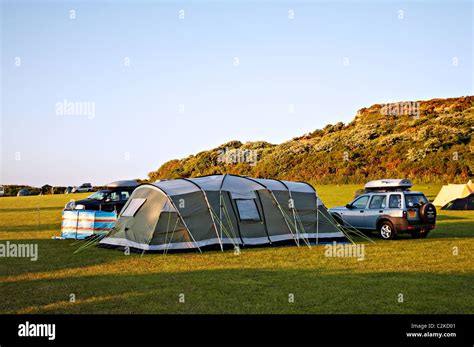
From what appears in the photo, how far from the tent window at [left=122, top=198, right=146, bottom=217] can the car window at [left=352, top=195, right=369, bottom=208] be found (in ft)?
25.1

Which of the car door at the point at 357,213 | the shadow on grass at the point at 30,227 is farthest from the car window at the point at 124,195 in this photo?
the car door at the point at 357,213

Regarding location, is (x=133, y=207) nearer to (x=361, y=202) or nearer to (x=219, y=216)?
(x=219, y=216)

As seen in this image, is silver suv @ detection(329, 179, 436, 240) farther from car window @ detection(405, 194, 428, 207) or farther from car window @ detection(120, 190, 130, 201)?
Answer: car window @ detection(120, 190, 130, 201)

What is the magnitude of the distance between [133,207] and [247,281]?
20.3 ft

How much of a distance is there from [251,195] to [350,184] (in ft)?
107

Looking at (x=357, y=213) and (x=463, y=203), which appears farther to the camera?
(x=463, y=203)

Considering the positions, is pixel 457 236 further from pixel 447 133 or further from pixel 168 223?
pixel 447 133

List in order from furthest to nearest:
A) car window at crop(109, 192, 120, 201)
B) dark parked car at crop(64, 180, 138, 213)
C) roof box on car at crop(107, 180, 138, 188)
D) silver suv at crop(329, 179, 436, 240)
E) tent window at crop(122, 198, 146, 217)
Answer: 1. roof box on car at crop(107, 180, 138, 188)
2. car window at crop(109, 192, 120, 201)
3. dark parked car at crop(64, 180, 138, 213)
4. silver suv at crop(329, 179, 436, 240)
5. tent window at crop(122, 198, 146, 217)

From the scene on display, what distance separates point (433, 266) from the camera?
1234 centimetres

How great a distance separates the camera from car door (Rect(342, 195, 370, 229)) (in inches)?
728

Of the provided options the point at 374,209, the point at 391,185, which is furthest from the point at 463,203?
the point at 374,209

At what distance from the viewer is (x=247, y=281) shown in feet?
34.9

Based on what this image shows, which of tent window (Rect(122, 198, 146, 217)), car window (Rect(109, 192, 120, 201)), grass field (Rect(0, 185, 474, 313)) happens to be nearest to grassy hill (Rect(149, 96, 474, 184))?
car window (Rect(109, 192, 120, 201))

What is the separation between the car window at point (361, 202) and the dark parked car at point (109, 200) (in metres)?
10.3
